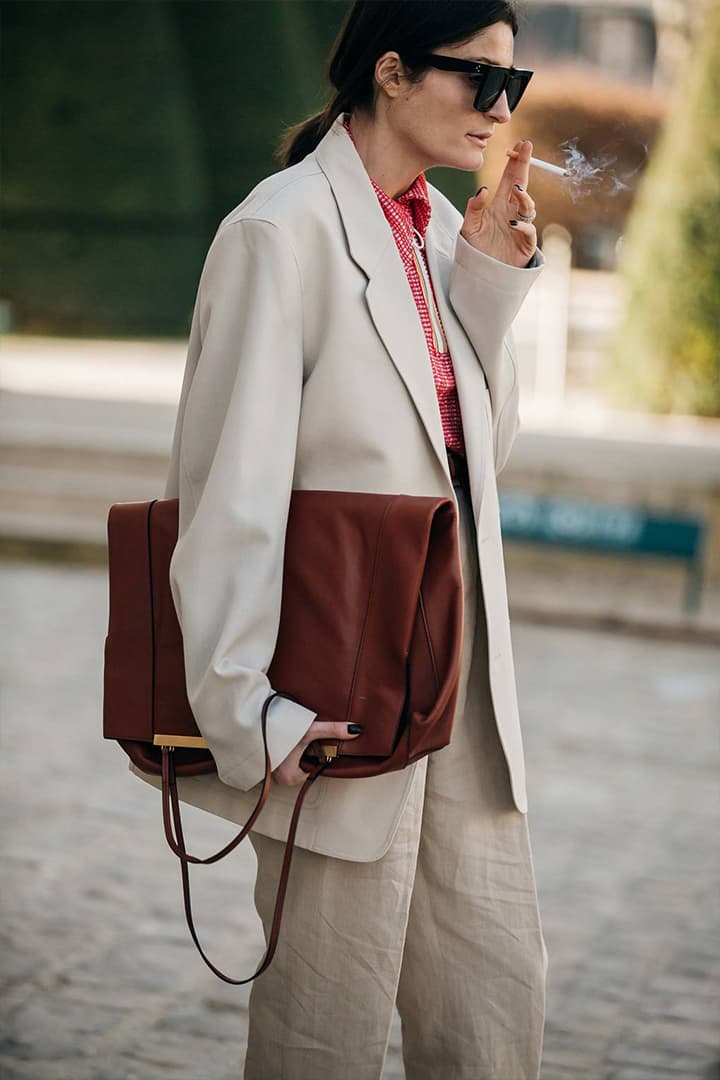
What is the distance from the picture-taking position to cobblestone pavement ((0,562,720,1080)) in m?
3.12

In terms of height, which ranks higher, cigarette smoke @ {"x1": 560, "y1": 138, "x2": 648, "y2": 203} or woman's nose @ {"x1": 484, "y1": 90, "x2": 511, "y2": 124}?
woman's nose @ {"x1": 484, "y1": 90, "x2": 511, "y2": 124}

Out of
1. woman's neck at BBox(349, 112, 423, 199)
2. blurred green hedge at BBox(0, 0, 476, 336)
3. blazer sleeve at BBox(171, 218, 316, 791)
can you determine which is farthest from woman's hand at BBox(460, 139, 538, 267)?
blurred green hedge at BBox(0, 0, 476, 336)

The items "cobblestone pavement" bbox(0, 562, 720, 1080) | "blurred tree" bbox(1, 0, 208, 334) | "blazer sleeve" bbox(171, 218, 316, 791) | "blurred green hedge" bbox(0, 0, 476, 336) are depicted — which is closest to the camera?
"blazer sleeve" bbox(171, 218, 316, 791)

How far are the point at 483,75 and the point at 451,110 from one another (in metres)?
0.06

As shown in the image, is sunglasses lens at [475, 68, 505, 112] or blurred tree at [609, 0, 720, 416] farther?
blurred tree at [609, 0, 720, 416]

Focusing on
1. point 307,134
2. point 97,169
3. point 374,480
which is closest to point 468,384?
point 374,480

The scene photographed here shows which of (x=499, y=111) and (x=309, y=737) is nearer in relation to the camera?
(x=309, y=737)

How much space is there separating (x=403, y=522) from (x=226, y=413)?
0.27 m

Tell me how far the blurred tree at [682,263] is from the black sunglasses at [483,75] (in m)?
7.57

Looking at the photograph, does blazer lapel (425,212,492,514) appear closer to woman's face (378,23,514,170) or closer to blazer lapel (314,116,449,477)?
blazer lapel (314,116,449,477)

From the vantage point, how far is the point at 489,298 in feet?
6.77

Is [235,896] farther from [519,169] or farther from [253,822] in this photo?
[519,169]

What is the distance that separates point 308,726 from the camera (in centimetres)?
187

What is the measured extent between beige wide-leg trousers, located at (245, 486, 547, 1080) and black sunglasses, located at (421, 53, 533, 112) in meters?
0.53
